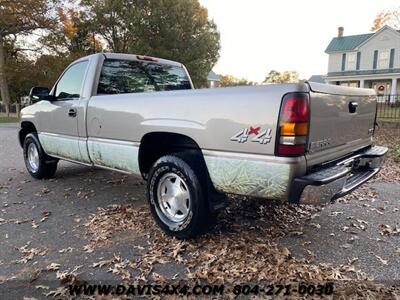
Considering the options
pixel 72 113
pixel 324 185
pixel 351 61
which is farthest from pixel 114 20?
pixel 324 185

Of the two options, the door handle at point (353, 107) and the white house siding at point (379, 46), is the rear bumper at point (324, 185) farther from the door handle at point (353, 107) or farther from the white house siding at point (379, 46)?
the white house siding at point (379, 46)

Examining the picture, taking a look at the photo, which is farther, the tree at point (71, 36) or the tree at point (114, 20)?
the tree at point (71, 36)

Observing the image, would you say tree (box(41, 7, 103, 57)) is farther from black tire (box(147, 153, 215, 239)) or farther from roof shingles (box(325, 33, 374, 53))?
black tire (box(147, 153, 215, 239))

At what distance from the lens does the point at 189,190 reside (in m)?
3.22

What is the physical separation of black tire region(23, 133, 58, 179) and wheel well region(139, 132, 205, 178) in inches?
105

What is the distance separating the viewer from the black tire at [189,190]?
125 inches

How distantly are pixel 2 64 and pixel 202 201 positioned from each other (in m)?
26.5

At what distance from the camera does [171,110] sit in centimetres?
329

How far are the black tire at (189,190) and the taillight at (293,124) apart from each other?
930mm

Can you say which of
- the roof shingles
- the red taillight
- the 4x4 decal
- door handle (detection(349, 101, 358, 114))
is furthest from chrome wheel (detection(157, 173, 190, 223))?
the roof shingles

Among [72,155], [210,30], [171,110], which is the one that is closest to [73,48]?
[210,30]

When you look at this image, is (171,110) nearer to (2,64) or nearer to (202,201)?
(202,201)

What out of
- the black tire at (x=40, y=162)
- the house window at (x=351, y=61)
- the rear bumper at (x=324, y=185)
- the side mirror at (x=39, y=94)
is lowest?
the black tire at (x=40, y=162)

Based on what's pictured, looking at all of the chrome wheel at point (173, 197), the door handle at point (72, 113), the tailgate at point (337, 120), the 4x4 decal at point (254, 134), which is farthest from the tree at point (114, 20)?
the 4x4 decal at point (254, 134)
